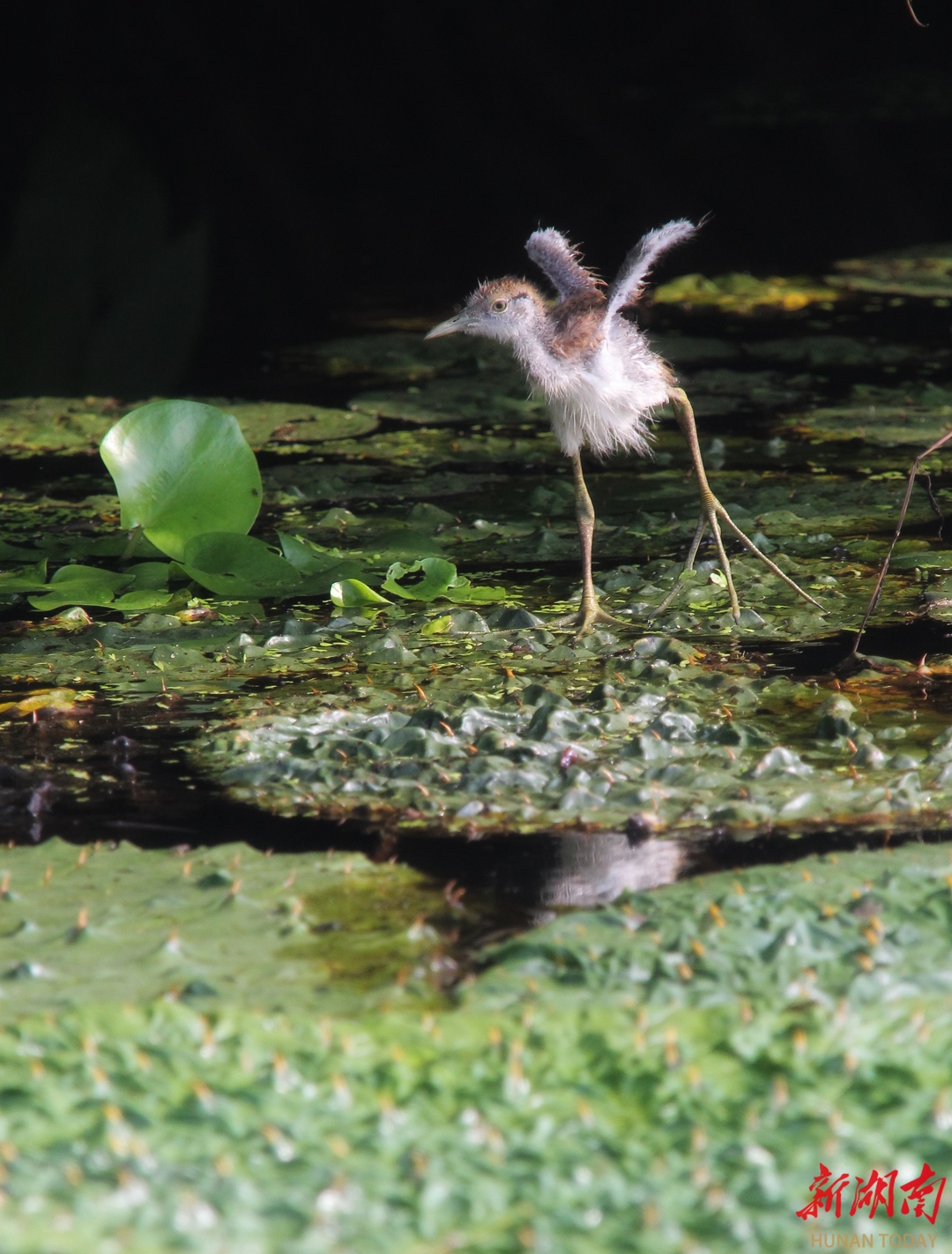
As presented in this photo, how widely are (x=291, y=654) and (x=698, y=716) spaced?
891mm

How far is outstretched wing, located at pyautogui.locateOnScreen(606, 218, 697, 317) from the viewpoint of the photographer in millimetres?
3268

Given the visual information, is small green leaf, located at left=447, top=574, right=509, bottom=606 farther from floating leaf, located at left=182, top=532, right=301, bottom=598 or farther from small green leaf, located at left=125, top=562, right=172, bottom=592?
small green leaf, located at left=125, top=562, right=172, bottom=592

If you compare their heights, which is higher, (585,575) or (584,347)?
(584,347)

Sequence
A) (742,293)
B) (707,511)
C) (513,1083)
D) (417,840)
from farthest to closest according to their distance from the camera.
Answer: (742,293) → (707,511) → (417,840) → (513,1083)

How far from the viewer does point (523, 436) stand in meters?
5.17

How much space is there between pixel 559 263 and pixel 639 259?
0.24m

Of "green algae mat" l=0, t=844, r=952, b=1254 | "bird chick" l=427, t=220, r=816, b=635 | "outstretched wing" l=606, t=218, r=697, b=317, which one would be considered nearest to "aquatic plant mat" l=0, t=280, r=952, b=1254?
"green algae mat" l=0, t=844, r=952, b=1254

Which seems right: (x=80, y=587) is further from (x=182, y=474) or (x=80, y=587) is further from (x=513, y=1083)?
(x=513, y=1083)

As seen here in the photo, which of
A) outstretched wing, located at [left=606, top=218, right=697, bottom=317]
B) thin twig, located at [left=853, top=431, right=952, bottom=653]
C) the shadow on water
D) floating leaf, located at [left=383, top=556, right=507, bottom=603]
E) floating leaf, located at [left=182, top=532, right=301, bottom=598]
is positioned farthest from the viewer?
floating leaf, located at [left=182, top=532, right=301, bottom=598]

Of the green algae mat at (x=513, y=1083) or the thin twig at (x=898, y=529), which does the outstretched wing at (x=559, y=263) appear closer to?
the thin twig at (x=898, y=529)

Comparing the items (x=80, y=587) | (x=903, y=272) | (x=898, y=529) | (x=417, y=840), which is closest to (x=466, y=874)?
(x=417, y=840)

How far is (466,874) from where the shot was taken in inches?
93.5

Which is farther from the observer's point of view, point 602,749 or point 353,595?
point 353,595

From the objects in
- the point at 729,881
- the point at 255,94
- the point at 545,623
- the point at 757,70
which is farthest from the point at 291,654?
the point at 757,70
